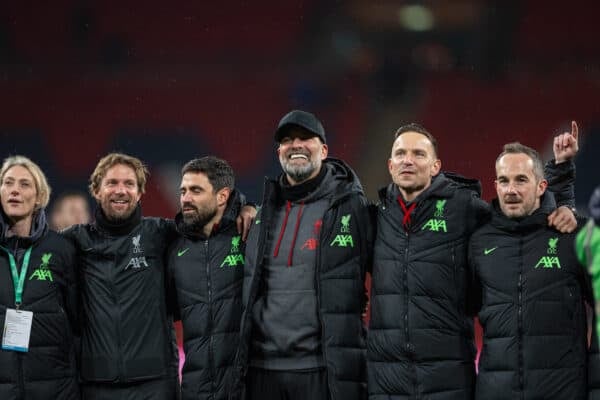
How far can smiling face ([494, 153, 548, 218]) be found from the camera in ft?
9.57

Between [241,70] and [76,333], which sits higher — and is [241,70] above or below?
above

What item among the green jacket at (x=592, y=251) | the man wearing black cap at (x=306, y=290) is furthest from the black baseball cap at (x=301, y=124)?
the green jacket at (x=592, y=251)

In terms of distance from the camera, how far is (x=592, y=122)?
27.7 feet

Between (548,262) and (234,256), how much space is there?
126 cm

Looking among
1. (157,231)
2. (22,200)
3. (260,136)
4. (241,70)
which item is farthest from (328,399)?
(241,70)

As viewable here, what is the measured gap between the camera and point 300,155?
128 inches

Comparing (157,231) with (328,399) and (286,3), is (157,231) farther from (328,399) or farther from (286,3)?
(286,3)

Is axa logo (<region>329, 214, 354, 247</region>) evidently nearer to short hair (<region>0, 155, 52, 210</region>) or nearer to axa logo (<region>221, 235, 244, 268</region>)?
axa logo (<region>221, 235, 244, 268</region>)

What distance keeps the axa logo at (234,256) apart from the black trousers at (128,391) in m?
0.54

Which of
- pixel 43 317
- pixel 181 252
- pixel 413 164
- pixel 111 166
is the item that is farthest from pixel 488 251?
pixel 43 317

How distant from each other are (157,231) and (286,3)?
6.26 meters

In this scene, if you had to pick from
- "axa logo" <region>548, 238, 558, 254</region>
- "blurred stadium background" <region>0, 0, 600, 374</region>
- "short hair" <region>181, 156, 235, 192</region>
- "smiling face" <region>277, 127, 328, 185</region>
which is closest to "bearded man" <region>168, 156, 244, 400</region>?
"short hair" <region>181, 156, 235, 192</region>

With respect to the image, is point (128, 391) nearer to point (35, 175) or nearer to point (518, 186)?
point (35, 175)

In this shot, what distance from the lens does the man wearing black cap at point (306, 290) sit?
2.99 metres
